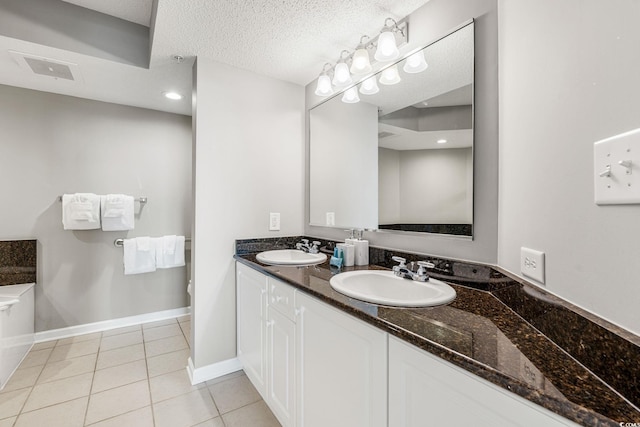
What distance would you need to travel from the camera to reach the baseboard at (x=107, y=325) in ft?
8.25

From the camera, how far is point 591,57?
0.62 metres

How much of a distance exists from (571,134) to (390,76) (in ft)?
3.66

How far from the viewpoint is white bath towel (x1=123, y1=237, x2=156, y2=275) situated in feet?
8.80

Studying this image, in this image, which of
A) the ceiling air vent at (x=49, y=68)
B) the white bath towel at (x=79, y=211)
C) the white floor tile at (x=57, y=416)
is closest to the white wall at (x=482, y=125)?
the white floor tile at (x=57, y=416)

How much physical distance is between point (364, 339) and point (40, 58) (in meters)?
2.72

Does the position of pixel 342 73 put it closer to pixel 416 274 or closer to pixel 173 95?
pixel 416 274

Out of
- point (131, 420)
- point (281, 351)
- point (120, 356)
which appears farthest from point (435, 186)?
point (120, 356)

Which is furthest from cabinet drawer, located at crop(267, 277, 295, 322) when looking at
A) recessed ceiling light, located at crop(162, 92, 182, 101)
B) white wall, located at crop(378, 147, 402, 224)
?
recessed ceiling light, located at crop(162, 92, 182, 101)

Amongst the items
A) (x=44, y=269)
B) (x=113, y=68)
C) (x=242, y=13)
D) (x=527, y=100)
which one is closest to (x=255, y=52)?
(x=242, y=13)

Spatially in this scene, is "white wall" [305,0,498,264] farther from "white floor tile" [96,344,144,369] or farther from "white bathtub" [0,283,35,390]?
"white bathtub" [0,283,35,390]

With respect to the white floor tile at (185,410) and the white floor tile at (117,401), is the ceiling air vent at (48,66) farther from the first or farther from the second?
the white floor tile at (185,410)

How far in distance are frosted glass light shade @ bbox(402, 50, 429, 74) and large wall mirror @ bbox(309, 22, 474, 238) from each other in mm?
21

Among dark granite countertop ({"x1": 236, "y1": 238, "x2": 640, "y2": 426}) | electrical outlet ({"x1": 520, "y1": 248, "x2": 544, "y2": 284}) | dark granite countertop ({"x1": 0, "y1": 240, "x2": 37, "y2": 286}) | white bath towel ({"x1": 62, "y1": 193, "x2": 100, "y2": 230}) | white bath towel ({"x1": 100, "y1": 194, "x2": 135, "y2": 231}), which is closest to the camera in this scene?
dark granite countertop ({"x1": 236, "y1": 238, "x2": 640, "y2": 426})

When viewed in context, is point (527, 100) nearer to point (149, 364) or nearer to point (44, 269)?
point (149, 364)
